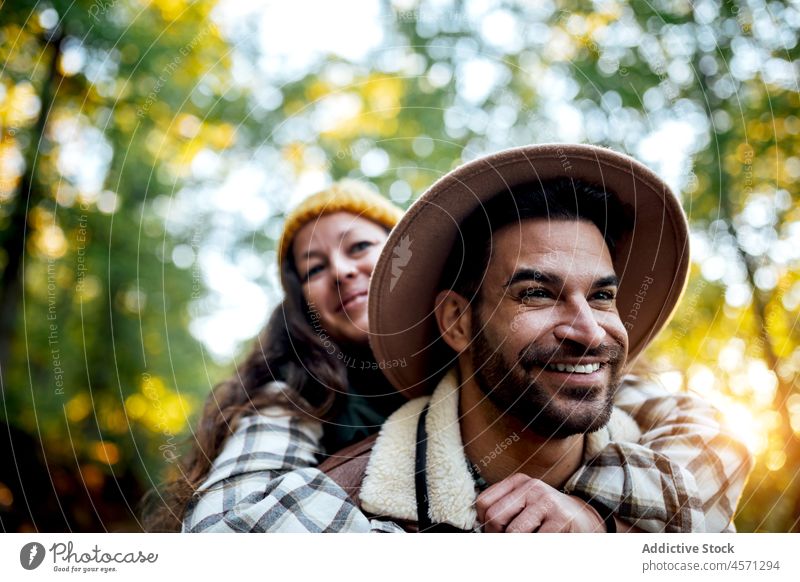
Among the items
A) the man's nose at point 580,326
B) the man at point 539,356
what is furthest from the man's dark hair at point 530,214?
the man's nose at point 580,326

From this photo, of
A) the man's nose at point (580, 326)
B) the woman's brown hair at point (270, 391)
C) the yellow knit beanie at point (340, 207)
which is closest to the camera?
the man's nose at point (580, 326)

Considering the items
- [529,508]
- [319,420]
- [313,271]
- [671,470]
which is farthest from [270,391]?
[671,470]

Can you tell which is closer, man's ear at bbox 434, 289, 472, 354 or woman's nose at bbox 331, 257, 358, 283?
man's ear at bbox 434, 289, 472, 354

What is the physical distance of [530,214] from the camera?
856mm

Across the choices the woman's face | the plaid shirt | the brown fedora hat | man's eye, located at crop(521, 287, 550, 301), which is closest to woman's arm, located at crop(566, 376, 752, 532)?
the plaid shirt

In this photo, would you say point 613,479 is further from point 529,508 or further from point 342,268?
point 342,268

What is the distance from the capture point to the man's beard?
0.82 meters

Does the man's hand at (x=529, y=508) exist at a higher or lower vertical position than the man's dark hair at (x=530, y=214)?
lower

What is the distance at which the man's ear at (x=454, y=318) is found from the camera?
35.5 inches

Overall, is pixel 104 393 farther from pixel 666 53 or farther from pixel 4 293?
pixel 666 53

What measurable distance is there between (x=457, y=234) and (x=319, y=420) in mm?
385

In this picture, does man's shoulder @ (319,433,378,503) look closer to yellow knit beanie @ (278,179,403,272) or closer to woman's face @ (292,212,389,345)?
woman's face @ (292,212,389,345)

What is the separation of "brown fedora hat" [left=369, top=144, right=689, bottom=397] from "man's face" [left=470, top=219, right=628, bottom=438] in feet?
0.24

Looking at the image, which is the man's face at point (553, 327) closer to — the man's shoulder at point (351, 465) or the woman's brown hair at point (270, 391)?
the man's shoulder at point (351, 465)
